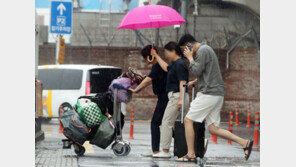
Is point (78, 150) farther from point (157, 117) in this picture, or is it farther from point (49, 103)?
point (49, 103)

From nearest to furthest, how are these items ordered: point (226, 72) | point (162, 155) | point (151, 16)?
1. point (162, 155)
2. point (151, 16)
3. point (226, 72)

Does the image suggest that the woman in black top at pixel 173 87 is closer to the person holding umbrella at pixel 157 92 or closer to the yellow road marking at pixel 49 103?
the person holding umbrella at pixel 157 92

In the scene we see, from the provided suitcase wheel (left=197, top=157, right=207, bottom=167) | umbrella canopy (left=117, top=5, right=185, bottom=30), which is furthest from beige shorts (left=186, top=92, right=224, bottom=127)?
umbrella canopy (left=117, top=5, right=185, bottom=30)

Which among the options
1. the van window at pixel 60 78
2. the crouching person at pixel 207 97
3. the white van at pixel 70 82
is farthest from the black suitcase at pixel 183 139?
the van window at pixel 60 78

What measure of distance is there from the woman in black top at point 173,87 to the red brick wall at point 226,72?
16331 mm

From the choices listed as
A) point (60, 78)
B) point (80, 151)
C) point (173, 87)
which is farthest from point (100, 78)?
Answer: point (173, 87)

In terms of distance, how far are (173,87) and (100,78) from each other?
10230mm

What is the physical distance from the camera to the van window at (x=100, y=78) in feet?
61.6

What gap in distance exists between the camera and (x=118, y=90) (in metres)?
9.16

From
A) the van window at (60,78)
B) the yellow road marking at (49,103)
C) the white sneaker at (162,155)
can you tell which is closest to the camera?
the white sneaker at (162,155)

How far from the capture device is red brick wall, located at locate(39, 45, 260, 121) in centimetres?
2583

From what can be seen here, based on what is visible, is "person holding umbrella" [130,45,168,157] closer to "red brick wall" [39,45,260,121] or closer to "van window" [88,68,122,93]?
"van window" [88,68,122,93]

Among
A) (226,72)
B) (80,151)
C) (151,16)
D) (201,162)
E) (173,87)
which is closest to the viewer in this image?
(201,162)

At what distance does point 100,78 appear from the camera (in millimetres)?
18906
